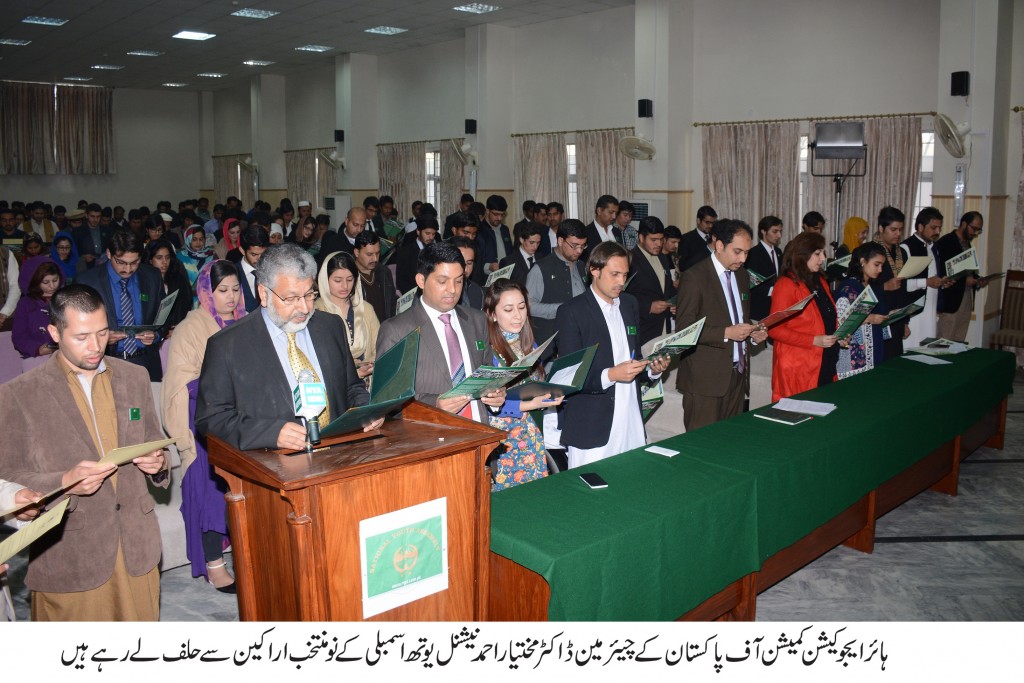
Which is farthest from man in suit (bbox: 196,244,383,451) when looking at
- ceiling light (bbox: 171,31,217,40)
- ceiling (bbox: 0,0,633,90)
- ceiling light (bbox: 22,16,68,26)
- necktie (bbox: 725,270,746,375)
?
ceiling light (bbox: 171,31,217,40)

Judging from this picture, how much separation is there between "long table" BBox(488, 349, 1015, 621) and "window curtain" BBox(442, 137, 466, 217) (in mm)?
10489

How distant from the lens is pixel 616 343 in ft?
12.7

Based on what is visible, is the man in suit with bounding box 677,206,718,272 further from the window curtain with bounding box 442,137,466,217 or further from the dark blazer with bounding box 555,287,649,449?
the window curtain with bounding box 442,137,466,217

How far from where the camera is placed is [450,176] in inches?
580

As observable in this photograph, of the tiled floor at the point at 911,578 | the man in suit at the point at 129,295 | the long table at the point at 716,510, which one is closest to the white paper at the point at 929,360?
the long table at the point at 716,510

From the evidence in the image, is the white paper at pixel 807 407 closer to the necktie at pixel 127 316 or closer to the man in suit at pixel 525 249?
the man in suit at pixel 525 249

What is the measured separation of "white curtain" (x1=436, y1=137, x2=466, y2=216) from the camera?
14484mm

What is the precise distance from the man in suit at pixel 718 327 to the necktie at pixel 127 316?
3036 millimetres

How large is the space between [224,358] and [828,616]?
2.74 m

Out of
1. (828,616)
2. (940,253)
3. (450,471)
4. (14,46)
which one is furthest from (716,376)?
(14,46)

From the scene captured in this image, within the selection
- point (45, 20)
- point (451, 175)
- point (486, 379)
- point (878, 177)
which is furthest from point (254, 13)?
point (486, 379)

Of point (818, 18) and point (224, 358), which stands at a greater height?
point (818, 18)

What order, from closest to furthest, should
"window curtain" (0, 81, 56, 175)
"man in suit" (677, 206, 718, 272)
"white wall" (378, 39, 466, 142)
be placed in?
"man in suit" (677, 206, 718, 272) < "white wall" (378, 39, 466, 142) < "window curtain" (0, 81, 56, 175)
